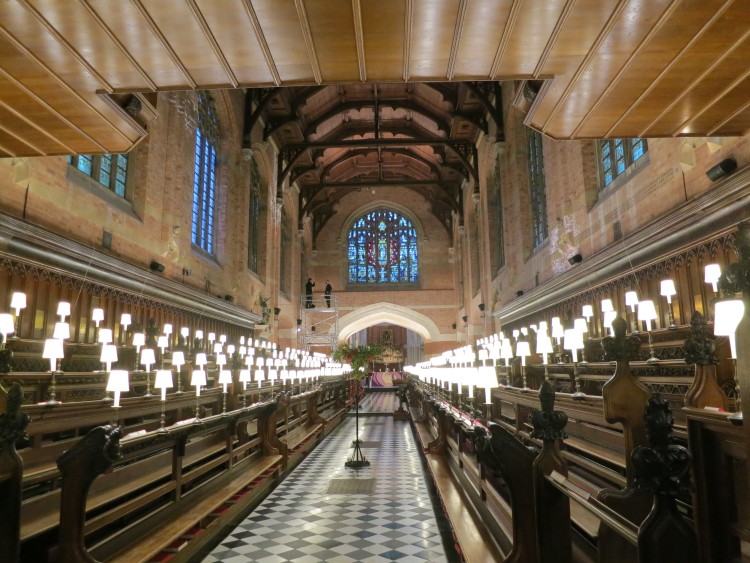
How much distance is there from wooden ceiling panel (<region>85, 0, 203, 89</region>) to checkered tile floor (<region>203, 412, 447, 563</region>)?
4116 millimetres

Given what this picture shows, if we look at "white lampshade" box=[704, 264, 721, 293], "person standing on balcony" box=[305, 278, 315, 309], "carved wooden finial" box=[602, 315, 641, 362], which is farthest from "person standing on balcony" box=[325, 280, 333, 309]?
"carved wooden finial" box=[602, 315, 641, 362]

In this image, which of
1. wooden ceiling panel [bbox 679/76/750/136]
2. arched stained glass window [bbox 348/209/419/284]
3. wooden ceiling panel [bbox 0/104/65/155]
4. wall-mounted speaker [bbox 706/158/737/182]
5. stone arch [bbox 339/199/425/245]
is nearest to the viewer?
wooden ceiling panel [bbox 679/76/750/136]

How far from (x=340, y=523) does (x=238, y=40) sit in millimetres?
4802

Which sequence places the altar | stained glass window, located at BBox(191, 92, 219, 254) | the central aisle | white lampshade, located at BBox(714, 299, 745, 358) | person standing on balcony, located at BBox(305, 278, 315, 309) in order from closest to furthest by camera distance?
white lampshade, located at BBox(714, 299, 745, 358) < the central aisle < stained glass window, located at BBox(191, 92, 219, 254) < person standing on balcony, located at BBox(305, 278, 315, 309) < the altar

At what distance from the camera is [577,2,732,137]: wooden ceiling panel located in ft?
11.5

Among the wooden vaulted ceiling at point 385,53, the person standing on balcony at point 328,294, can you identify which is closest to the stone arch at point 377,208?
the person standing on balcony at point 328,294

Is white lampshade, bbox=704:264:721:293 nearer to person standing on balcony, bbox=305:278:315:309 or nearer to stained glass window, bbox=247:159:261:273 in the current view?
stained glass window, bbox=247:159:261:273

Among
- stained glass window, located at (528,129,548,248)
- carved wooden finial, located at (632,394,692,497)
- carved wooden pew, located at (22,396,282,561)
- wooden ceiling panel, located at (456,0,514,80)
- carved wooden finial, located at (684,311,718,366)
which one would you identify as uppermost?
stained glass window, located at (528,129,548,248)

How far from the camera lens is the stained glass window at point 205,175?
13883 millimetres

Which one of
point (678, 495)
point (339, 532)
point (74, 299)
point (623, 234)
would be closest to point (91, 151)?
point (74, 299)

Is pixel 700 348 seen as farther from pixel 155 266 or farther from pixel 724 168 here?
pixel 155 266

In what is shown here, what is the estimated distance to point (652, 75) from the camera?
415cm

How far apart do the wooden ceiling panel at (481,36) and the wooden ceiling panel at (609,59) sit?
2.37 feet

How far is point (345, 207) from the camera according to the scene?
97.0ft
